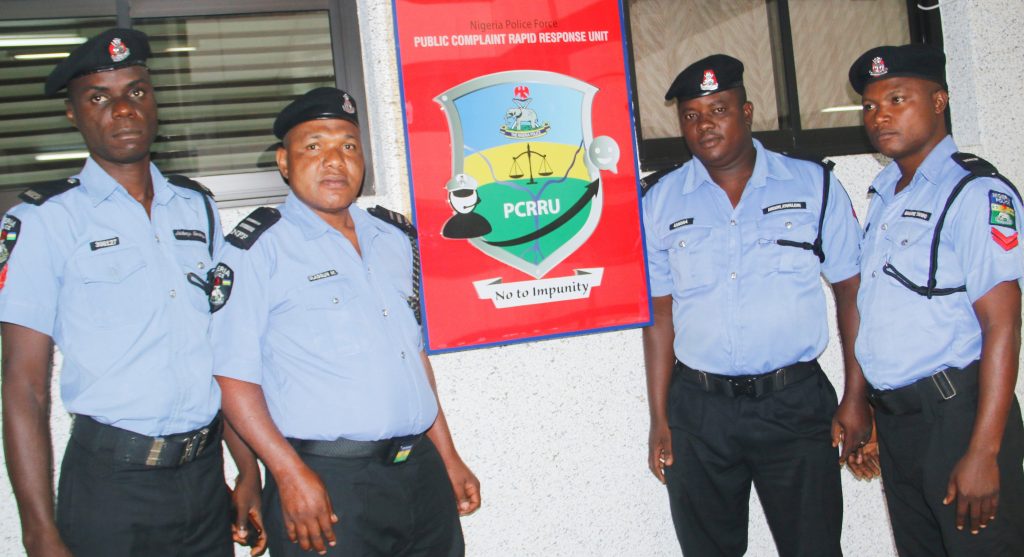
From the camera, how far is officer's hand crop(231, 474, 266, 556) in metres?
2.07

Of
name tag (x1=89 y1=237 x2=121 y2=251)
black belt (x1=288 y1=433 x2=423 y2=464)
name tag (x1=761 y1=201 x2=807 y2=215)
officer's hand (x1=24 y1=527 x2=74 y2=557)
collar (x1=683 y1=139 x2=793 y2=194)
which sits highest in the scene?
collar (x1=683 y1=139 x2=793 y2=194)

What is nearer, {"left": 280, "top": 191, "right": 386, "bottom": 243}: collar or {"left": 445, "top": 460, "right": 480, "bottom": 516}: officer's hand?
{"left": 280, "top": 191, "right": 386, "bottom": 243}: collar

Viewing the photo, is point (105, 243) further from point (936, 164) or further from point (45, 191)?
point (936, 164)

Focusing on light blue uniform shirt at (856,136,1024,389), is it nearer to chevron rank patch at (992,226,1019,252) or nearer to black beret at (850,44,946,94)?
chevron rank patch at (992,226,1019,252)

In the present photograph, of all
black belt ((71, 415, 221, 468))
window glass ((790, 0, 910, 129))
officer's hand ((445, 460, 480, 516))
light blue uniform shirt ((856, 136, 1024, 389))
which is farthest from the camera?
window glass ((790, 0, 910, 129))

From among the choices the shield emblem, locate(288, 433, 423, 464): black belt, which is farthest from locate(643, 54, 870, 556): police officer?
locate(288, 433, 423, 464): black belt

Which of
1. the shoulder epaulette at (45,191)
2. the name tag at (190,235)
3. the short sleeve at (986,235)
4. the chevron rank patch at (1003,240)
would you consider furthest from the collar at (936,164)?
the shoulder epaulette at (45,191)

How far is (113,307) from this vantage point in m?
1.83

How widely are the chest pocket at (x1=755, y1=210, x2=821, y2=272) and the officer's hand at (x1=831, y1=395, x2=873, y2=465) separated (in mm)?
456

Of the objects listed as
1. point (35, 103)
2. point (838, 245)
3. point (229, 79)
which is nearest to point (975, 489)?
point (838, 245)

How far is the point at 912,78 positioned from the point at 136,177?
2255 mm

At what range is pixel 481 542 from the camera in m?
2.63

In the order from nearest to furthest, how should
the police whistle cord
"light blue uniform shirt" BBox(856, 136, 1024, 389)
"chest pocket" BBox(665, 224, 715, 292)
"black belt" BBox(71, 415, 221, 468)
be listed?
1. "black belt" BBox(71, 415, 221, 468)
2. "light blue uniform shirt" BBox(856, 136, 1024, 389)
3. "chest pocket" BBox(665, 224, 715, 292)
4. the police whistle cord

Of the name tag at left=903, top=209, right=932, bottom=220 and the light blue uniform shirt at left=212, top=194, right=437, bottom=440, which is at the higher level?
the name tag at left=903, top=209, right=932, bottom=220
